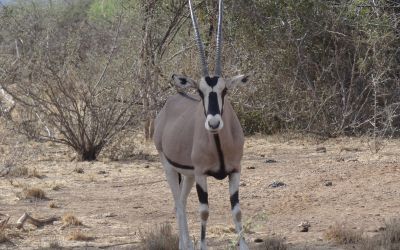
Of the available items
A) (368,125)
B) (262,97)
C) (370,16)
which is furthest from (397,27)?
(262,97)

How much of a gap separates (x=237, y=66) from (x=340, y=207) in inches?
210

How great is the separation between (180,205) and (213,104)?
1.23 m

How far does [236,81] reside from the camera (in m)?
6.40

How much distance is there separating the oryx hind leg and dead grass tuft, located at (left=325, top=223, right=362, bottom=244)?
1.19 metres

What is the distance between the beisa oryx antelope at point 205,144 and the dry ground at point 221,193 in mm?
395

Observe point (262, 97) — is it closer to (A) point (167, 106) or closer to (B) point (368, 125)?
(B) point (368, 125)

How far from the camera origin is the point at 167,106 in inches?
286

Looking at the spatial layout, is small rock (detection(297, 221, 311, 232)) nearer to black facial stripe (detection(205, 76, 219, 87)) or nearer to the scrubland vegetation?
black facial stripe (detection(205, 76, 219, 87))

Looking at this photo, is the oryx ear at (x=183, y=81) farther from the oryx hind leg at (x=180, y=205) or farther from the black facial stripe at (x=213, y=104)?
the oryx hind leg at (x=180, y=205)

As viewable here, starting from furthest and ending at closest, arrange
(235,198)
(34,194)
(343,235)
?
(34,194)
(343,235)
(235,198)

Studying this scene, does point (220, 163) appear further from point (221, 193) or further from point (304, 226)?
point (221, 193)

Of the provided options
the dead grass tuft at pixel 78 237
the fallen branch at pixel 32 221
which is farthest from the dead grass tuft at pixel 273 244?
the fallen branch at pixel 32 221

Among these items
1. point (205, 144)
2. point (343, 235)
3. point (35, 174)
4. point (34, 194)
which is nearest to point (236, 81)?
point (205, 144)

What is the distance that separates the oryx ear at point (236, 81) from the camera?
248 inches
